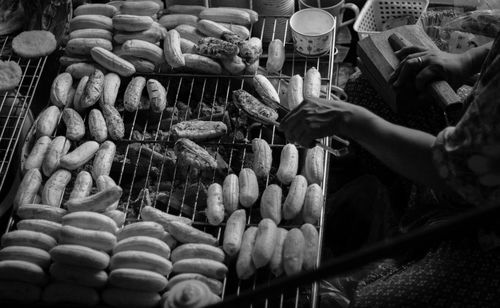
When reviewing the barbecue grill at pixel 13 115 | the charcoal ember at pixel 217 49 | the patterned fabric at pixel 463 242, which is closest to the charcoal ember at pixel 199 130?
the charcoal ember at pixel 217 49

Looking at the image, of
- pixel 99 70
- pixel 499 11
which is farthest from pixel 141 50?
pixel 499 11

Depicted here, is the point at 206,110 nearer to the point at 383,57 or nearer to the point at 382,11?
the point at 383,57

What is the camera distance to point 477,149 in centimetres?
177

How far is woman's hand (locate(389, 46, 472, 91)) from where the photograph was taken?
8.42 feet

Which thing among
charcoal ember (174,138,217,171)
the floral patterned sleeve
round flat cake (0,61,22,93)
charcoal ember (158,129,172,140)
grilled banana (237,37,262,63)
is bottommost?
charcoal ember (158,129,172,140)

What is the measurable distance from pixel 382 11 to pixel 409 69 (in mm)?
1133

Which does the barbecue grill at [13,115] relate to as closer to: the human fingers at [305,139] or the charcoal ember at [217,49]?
the charcoal ember at [217,49]

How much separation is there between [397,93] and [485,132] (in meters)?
0.95

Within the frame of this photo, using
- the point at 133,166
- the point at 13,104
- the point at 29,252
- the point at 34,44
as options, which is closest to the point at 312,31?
the point at 133,166

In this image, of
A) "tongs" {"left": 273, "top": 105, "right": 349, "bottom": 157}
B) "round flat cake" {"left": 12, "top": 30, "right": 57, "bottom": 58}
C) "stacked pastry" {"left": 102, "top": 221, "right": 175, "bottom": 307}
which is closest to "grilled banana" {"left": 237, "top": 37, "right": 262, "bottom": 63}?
"tongs" {"left": 273, "top": 105, "right": 349, "bottom": 157}

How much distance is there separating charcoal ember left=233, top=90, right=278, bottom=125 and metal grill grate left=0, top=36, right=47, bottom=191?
Answer: 1.04 m

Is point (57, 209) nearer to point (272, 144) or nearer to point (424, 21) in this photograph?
point (272, 144)

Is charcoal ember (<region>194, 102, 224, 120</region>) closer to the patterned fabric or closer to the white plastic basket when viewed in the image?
the white plastic basket

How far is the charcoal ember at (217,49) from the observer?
3178 millimetres
